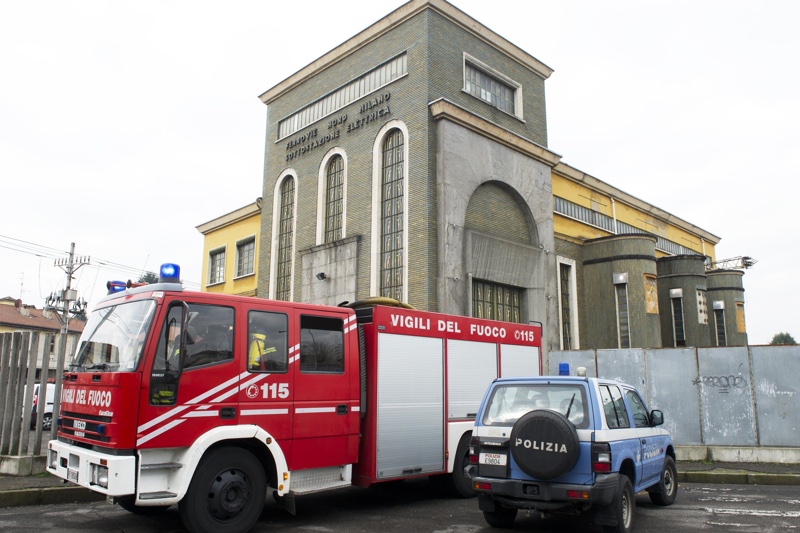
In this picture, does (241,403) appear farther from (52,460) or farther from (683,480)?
(683,480)

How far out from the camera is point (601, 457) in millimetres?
6473

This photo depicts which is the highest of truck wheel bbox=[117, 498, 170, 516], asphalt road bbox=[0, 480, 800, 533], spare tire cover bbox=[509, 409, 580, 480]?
spare tire cover bbox=[509, 409, 580, 480]

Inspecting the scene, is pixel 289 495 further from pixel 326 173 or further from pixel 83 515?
pixel 326 173

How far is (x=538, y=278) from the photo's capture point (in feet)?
76.9

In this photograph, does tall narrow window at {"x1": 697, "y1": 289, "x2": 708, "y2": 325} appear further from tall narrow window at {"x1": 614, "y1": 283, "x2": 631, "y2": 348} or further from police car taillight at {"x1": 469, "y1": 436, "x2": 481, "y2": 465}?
police car taillight at {"x1": 469, "y1": 436, "x2": 481, "y2": 465}

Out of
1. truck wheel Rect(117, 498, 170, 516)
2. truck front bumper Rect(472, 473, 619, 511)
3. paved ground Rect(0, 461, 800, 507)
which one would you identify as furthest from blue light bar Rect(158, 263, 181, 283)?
truck front bumper Rect(472, 473, 619, 511)

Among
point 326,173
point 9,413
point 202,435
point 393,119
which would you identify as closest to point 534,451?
point 202,435

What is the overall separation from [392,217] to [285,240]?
22.5ft

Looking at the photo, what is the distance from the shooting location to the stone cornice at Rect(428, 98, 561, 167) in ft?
66.2

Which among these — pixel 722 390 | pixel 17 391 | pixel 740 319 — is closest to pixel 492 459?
pixel 17 391

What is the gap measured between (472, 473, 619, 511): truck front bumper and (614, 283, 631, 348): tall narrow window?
20471mm

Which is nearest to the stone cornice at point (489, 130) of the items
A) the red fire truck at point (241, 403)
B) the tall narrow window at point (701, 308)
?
the tall narrow window at point (701, 308)

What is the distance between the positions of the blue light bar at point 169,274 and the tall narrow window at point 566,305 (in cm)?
1985

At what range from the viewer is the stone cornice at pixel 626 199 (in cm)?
2802
